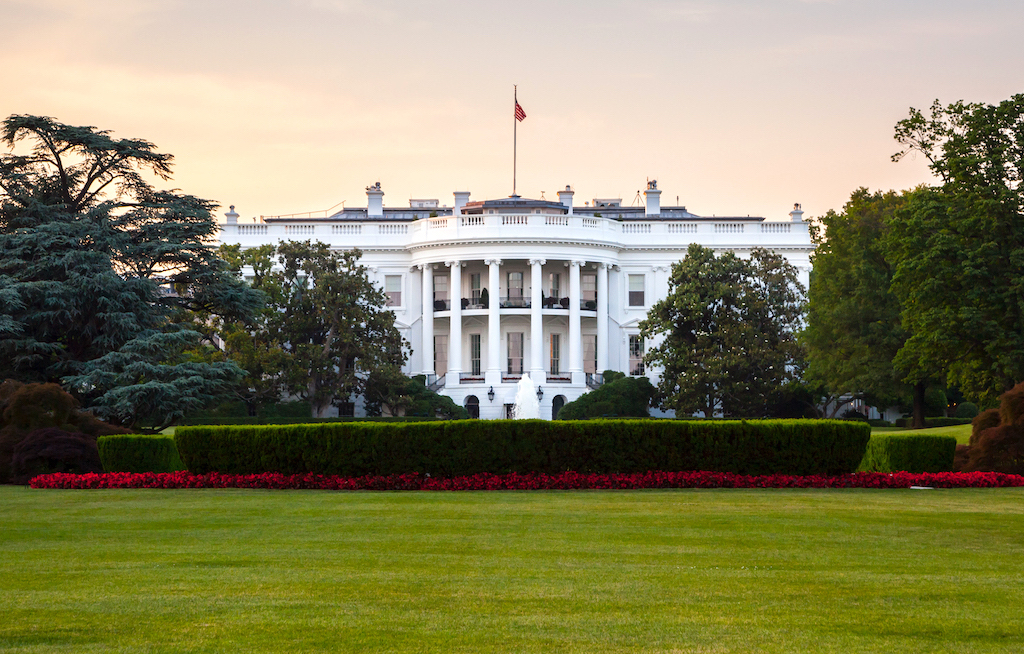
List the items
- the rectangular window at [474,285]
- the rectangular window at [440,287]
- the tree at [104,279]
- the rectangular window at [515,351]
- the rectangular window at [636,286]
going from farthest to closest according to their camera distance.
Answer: the rectangular window at [636,286]
the rectangular window at [440,287]
the rectangular window at [474,285]
the rectangular window at [515,351]
the tree at [104,279]

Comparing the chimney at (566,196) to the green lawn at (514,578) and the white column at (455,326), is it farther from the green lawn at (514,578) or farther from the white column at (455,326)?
the green lawn at (514,578)

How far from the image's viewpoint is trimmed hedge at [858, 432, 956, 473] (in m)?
22.8

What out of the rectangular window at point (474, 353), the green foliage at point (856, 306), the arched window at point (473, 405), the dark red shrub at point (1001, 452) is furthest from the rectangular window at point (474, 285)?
the dark red shrub at point (1001, 452)

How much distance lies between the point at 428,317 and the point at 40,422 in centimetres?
4156

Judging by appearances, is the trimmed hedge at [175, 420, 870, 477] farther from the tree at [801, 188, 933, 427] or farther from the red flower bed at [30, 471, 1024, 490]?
the tree at [801, 188, 933, 427]

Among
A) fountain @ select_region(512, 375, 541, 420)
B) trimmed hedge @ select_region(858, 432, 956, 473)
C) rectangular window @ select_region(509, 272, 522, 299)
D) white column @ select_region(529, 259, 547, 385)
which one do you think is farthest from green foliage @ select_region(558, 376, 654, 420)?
trimmed hedge @ select_region(858, 432, 956, 473)

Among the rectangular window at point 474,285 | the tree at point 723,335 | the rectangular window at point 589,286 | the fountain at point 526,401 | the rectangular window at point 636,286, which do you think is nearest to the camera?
the tree at point 723,335

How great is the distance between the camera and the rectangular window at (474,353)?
6625 cm

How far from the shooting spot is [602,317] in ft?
212

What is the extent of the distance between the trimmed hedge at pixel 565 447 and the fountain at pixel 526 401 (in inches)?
1356

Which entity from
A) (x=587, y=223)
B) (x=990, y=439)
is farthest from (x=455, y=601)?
(x=587, y=223)

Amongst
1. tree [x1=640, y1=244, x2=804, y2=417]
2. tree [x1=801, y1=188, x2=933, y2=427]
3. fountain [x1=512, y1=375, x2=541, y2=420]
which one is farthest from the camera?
fountain [x1=512, y1=375, x2=541, y2=420]

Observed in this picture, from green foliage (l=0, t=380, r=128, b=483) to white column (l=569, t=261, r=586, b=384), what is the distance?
3876 centimetres

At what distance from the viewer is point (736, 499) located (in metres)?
18.1
